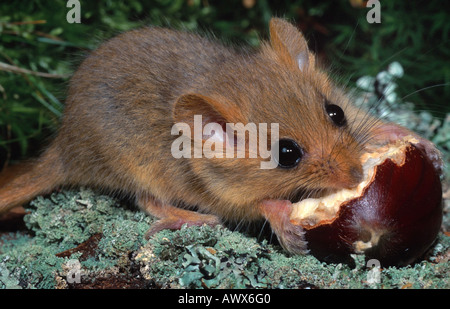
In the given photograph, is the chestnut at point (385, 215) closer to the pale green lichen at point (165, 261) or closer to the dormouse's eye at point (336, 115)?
the pale green lichen at point (165, 261)

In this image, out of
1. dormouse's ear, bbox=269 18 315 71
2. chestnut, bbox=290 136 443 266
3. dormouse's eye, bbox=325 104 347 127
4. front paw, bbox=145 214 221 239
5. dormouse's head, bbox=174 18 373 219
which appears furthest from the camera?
dormouse's ear, bbox=269 18 315 71

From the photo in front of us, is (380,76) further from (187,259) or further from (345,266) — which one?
(187,259)

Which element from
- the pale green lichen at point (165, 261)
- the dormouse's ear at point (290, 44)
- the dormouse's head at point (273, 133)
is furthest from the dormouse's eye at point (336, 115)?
the pale green lichen at point (165, 261)

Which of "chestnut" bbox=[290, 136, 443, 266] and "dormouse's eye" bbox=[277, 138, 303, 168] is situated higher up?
"dormouse's eye" bbox=[277, 138, 303, 168]

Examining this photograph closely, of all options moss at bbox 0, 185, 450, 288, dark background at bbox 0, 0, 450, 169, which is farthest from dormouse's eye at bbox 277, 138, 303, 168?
dark background at bbox 0, 0, 450, 169

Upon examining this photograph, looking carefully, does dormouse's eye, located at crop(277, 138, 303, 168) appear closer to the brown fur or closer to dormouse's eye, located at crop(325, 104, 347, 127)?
the brown fur

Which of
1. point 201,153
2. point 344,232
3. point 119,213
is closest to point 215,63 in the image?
point 201,153

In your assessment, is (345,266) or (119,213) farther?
(119,213)

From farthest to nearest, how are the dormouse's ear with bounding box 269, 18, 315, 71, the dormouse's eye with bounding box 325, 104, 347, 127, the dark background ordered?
the dark background, the dormouse's ear with bounding box 269, 18, 315, 71, the dormouse's eye with bounding box 325, 104, 347, 127
